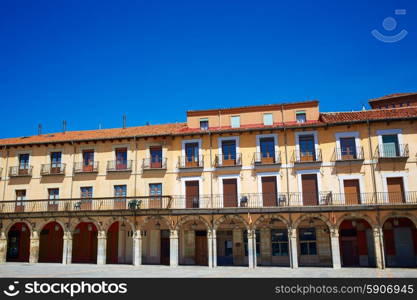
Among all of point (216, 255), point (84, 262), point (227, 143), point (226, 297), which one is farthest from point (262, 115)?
point (226, 297)

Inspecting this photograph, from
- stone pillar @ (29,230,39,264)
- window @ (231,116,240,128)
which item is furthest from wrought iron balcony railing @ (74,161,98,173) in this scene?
window @ (231,116,240,128)

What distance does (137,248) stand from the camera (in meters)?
27.8

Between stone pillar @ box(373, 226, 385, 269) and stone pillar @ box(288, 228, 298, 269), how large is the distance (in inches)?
189

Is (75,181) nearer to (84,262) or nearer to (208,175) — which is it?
(84,262)

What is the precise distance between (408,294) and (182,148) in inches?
754

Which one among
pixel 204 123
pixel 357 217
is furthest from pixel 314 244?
pixel 204 123

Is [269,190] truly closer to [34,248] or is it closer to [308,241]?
[308,241]

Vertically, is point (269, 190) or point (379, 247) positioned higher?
point (269, 190)

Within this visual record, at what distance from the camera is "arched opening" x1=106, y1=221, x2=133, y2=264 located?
97.9 ft

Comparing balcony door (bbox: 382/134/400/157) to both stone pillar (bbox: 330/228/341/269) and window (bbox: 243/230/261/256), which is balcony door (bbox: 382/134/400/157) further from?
window (bbox: 243/230/261/256)

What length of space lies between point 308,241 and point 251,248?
441 cm

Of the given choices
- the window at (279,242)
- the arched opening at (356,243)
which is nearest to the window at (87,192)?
the window at (279,242)

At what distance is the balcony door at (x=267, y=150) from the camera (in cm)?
2809

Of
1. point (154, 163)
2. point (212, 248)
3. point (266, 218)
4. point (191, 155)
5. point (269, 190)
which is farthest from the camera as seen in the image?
point (154, 163)
